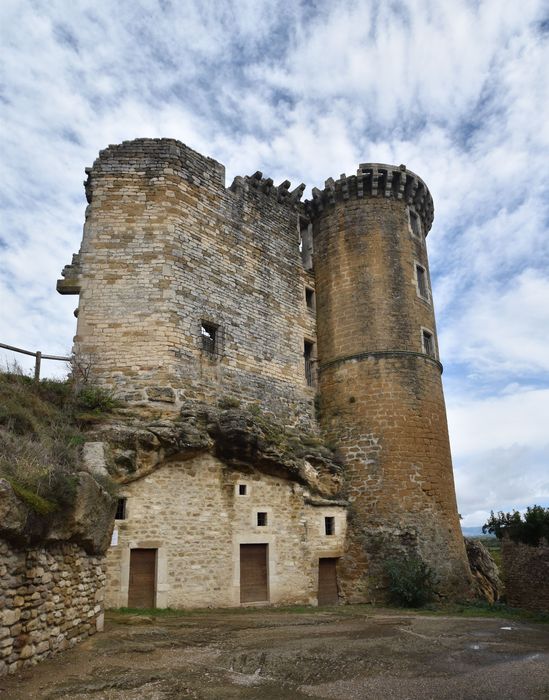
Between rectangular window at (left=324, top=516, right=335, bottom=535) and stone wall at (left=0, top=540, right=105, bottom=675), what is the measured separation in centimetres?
737

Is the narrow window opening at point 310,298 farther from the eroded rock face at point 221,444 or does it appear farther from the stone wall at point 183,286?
the eroded rock face at point 221,444

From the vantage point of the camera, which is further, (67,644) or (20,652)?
(67,644)

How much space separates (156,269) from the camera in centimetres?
1343

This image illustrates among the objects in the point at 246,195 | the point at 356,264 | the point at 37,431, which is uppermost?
the point at 246,195

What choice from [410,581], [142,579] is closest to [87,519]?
[142,579]

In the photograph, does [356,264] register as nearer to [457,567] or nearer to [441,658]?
[457,567]

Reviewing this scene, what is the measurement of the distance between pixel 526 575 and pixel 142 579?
10.7 m

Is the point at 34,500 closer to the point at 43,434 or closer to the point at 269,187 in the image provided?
the point at 43,434

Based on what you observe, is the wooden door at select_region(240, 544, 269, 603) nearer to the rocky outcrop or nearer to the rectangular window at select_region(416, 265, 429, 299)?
the rocky outcrop

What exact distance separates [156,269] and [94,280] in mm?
1528

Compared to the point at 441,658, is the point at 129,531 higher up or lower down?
higher up

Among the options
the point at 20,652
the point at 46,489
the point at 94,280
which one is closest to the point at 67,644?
the point at 20,652

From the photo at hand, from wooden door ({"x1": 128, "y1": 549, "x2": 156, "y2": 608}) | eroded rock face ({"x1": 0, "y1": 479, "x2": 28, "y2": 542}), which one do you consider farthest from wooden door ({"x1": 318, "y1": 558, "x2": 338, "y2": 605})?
eroded rock face ({"x1": 0, "y1": 479, "x2": 28, "y2": 542})

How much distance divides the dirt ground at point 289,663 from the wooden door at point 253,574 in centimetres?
238
